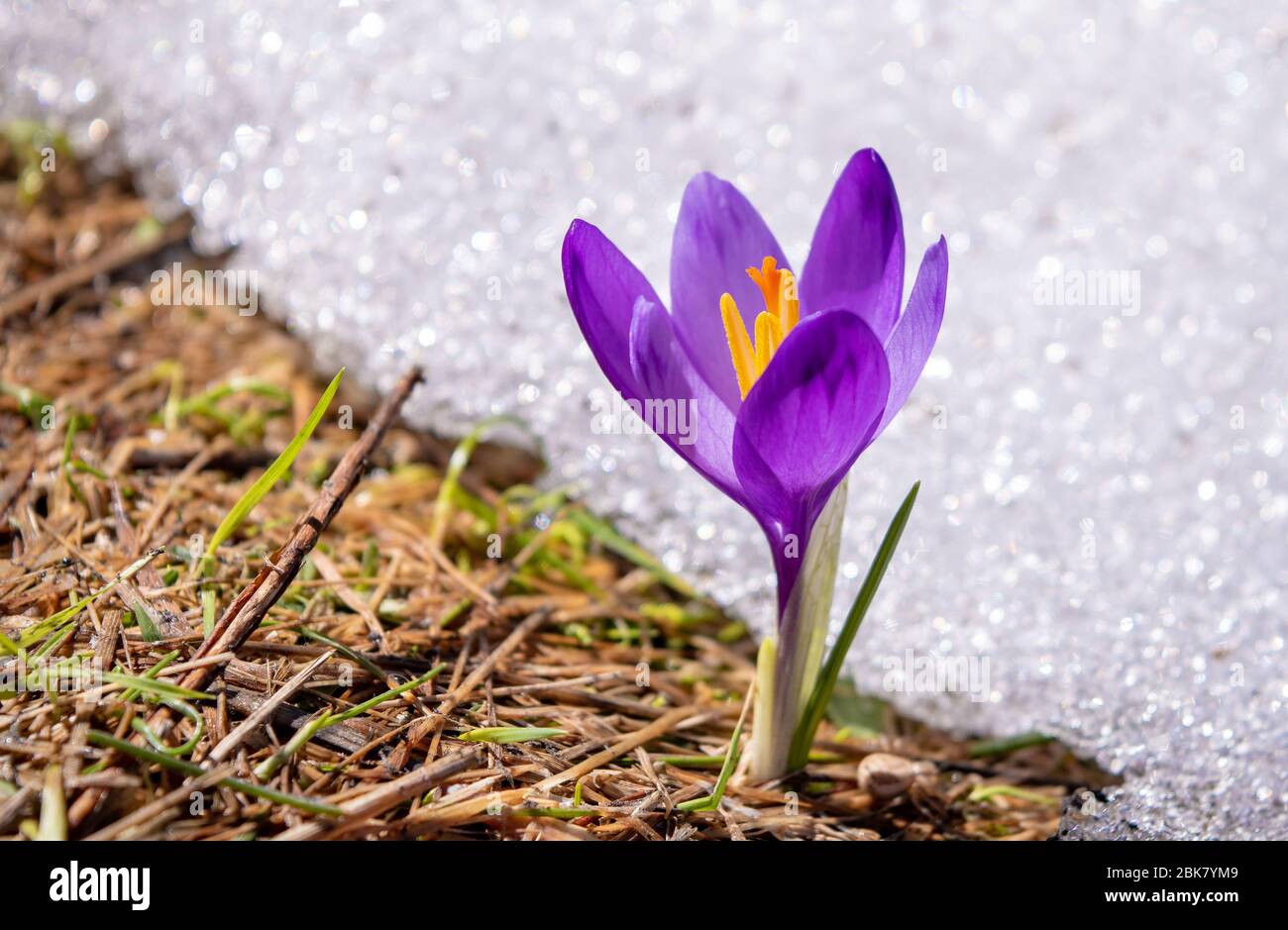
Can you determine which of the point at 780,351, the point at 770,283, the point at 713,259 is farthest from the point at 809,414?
the point at 713,259

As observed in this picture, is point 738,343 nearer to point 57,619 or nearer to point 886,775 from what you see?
point 886,775

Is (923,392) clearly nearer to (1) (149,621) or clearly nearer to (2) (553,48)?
(2) (553,48)

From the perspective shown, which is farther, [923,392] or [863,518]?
[923,392]

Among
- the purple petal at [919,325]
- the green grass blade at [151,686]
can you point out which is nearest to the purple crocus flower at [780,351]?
the purple petal at [919,325]

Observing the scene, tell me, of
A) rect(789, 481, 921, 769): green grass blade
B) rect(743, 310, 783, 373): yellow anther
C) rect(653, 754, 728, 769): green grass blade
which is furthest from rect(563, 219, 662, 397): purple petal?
rect(653, 754, 728, 769): green grass blade

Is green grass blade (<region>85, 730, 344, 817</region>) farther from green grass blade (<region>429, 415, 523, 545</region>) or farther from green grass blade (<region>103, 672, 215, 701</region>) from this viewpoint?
green grass blade (<region>429, 415, 523, 545</region>)

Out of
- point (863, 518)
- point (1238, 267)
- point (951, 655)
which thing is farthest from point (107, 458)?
point (1238, 267)
